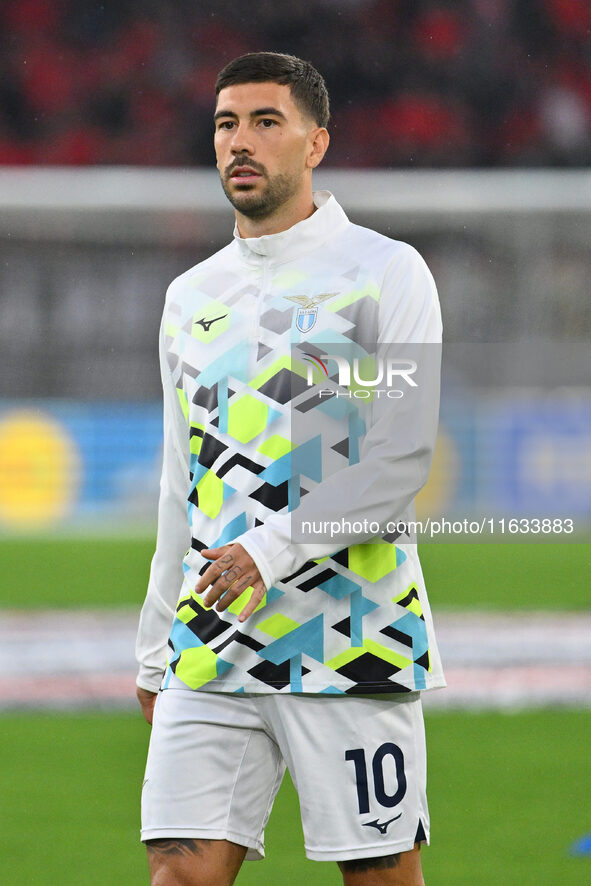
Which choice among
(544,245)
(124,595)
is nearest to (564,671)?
(124,595)

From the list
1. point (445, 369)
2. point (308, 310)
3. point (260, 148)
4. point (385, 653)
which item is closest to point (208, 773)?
point (385, 653)

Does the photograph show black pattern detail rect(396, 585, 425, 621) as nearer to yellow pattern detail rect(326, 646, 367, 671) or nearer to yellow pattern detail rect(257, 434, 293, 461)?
yellow pattern detail rect(326, 646, 367, 671)

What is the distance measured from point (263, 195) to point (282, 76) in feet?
0.64

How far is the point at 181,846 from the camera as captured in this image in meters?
2.07

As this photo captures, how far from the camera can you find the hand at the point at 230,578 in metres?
1.91

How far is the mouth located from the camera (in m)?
2.16

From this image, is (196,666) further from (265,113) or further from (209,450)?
(265,113)

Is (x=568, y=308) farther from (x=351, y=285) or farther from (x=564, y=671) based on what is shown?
(x=351, y=285)

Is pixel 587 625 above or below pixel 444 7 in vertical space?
below

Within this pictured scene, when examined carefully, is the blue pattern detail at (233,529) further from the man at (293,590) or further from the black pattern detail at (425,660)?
the black pattern detail at (425,660)

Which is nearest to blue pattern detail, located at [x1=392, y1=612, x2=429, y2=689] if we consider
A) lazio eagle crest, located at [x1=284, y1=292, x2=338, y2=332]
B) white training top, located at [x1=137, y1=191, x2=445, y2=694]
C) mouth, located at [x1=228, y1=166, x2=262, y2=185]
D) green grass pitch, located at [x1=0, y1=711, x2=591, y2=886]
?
white training top, located at [x1=137, y1=191, x2=445, y2=694]

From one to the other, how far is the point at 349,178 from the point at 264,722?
9.16m

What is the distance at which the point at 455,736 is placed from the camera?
15.8 feet

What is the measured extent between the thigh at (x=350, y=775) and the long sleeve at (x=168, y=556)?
31 cm
